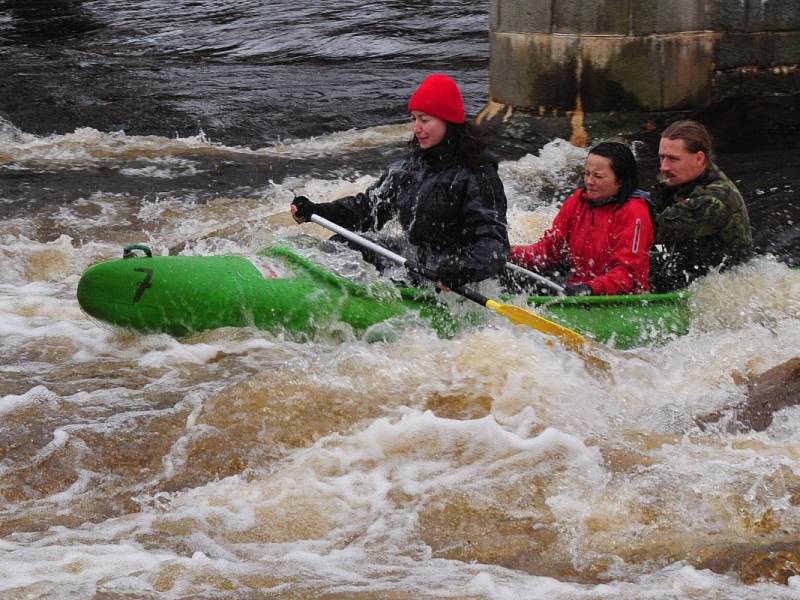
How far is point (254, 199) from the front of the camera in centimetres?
946

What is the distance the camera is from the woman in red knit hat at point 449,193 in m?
5.32

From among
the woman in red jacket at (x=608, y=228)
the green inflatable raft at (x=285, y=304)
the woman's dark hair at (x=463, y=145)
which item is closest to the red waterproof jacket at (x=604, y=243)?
the woman in red jacket at (x=608, y=228)

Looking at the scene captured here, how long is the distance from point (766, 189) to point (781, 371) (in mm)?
4390

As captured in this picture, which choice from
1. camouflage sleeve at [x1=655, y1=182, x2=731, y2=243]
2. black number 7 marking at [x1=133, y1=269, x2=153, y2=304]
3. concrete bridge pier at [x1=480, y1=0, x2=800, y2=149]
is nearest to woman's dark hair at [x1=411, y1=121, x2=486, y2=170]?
camouflage sleeve at [x1=655, y1=182, x2=731, y2=243]

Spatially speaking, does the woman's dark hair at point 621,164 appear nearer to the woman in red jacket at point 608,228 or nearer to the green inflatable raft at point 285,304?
the woman in red jacket at point 608,228

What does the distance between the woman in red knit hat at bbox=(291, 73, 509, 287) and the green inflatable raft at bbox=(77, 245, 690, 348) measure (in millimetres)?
271

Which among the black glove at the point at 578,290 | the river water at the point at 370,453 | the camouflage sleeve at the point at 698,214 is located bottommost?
the river water at the point at 370,453

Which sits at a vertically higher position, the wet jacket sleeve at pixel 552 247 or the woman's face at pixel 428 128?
the woman's face at pixel 428 128

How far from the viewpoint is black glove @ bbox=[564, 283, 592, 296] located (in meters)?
5.69

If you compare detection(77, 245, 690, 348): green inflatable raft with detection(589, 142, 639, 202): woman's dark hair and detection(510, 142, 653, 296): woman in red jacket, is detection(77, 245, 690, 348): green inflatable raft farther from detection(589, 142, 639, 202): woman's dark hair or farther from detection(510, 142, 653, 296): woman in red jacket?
detection(589, 142, 639, 202): woman's dark hair

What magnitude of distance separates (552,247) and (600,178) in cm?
53

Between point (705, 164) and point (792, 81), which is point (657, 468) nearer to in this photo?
point (705, 164)

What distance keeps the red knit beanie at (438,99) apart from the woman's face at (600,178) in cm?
70

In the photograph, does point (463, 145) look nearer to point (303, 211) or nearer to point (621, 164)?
point (621, 164)
